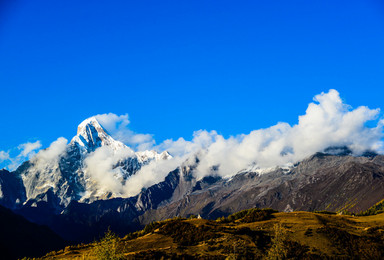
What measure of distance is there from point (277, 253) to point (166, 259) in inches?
1101

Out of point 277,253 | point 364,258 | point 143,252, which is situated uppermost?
point 143,252

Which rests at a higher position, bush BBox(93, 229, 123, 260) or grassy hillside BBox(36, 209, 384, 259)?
bush BBox(93, 229, 123, 260)

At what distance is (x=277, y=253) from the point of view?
85.9 m

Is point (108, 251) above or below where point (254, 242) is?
above

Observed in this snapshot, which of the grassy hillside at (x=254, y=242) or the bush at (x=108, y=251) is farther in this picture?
the grassy hillside at (x=254, y=242)

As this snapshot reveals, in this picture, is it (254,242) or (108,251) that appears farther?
(254,242)

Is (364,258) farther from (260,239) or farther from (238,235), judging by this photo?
(238,235)

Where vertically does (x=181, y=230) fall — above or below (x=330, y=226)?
above

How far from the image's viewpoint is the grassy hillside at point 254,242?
9238 centimetres

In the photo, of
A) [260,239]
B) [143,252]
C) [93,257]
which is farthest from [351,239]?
[93,257]

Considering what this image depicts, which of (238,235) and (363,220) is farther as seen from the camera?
(363,220)

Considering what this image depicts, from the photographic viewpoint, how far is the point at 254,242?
10138 centimetres

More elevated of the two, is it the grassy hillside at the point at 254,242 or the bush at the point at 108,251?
the bush at the point at 108,251

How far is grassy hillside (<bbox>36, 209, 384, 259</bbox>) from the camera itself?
9238 centimetres
